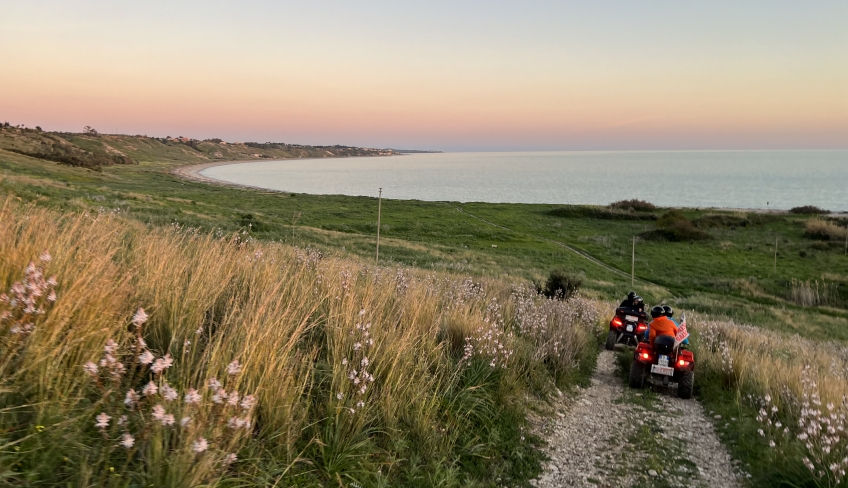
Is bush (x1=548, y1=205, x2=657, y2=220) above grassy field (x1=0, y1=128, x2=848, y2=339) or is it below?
above

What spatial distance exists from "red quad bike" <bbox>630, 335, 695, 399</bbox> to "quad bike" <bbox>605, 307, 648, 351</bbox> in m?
2.93

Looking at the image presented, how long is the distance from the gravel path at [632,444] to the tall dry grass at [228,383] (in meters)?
0.57

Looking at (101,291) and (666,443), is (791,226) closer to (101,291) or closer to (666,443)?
(666,443)

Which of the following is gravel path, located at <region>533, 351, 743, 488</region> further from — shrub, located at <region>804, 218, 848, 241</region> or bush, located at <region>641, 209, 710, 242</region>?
shrub, located at <region>804, 218, 848, 241</region>

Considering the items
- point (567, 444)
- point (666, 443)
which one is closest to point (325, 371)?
point (567, 444)

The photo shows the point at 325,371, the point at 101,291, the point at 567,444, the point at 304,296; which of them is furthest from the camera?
the point at 567,444

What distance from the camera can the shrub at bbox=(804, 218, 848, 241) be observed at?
57875 millimetres

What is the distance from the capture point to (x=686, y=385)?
8.30 meters

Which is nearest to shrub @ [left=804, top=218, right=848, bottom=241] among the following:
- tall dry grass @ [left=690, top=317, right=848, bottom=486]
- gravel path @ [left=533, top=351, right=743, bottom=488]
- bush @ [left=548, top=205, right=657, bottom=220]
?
bush @ [left=548, top=205, right=657, bottom=220]

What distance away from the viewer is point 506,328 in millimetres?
8648

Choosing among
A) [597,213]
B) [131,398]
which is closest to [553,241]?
[597,213]

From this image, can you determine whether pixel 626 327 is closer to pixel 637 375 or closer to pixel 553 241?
pixel 637 375

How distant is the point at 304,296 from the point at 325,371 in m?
1.14

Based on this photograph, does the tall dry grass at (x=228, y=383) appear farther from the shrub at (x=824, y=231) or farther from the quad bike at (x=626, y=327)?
the shrub at (x=824, y=231)
